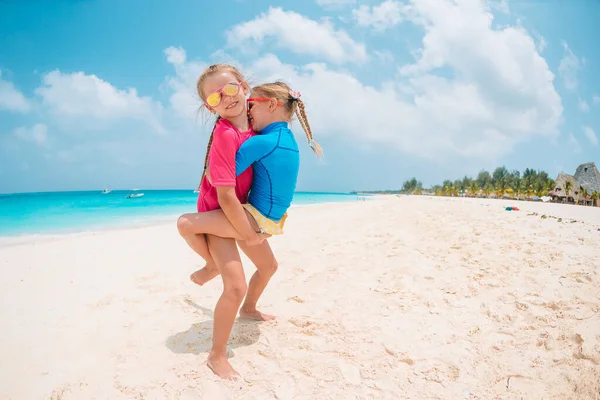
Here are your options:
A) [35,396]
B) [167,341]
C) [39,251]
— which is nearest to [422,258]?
[167,341]

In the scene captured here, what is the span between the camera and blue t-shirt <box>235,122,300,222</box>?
2025 mm

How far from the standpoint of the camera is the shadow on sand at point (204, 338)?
241 cm

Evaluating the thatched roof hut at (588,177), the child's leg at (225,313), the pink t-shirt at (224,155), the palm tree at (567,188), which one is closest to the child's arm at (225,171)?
the pink t-shirt at (224,155)

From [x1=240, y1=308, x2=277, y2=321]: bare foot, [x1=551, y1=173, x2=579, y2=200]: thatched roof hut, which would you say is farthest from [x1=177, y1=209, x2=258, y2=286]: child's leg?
[x1=551, y1=173, x2=579, y2=200]: thatched roof hut

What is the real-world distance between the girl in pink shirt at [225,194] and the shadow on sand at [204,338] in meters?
0.36

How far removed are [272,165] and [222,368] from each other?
1331mm

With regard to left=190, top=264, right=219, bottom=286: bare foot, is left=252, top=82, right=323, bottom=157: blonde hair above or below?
above

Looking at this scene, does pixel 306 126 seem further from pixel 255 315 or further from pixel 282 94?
pixel 255 315

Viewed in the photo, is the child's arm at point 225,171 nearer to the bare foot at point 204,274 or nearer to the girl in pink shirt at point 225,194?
the girl in pink shirt at point 225,194

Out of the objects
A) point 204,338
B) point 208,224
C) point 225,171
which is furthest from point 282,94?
point 204,338

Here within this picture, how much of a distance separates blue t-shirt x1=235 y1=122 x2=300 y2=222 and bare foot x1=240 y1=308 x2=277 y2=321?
1096 millimetres

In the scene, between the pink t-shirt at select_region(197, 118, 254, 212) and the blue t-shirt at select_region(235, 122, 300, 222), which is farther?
the blue t-shirt at select_region(235, 122, 300, 222)

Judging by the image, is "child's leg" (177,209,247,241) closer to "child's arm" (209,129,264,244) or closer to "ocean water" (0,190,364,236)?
"child's arm" (209,129,264,244)

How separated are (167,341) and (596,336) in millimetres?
3177
